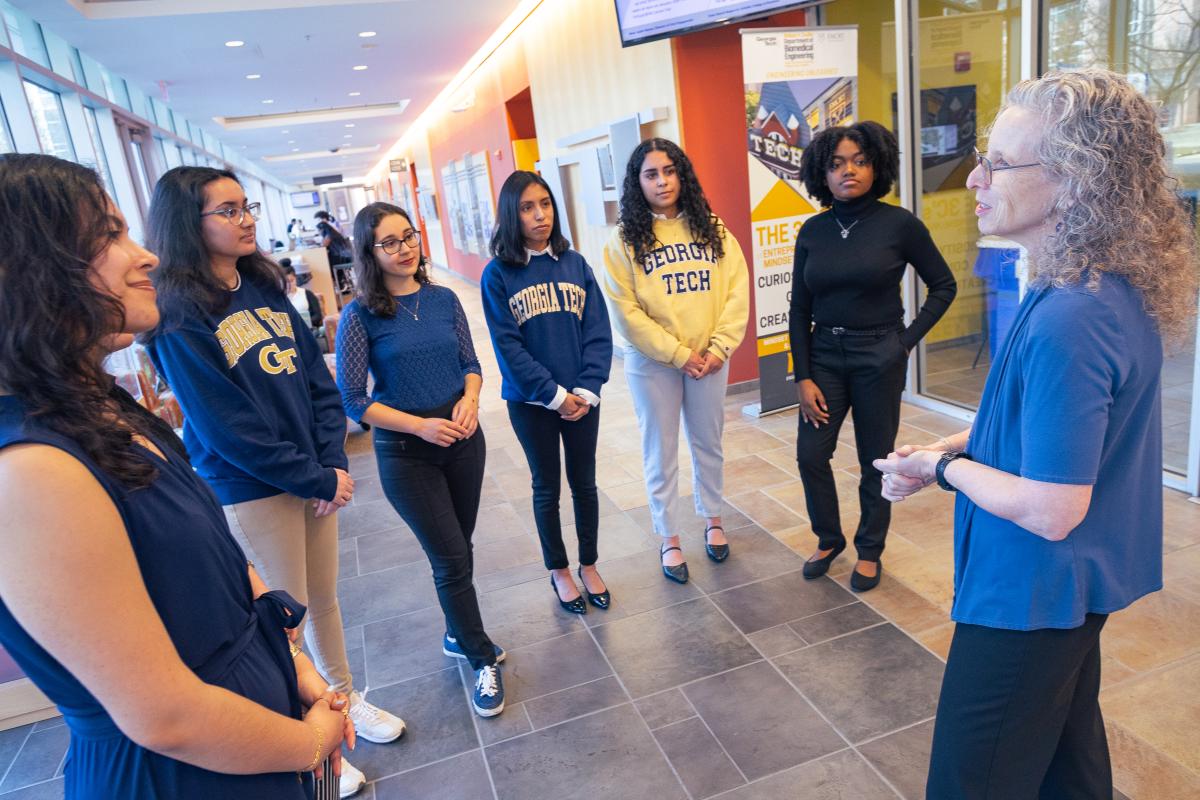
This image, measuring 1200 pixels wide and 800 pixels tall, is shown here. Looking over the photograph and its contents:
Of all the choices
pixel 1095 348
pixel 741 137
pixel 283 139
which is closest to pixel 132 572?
pixel 1095 348

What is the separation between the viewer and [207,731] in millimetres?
895

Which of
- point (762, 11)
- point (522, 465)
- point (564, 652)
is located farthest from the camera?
point (522, 465)

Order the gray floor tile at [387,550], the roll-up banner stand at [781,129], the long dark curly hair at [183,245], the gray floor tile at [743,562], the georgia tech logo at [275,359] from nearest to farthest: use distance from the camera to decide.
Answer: the long dark curly hair at [183,245]
the georgia tech logo at [275,359]
the gray floor tile at [743,562]
the gray floor tile at [387,550]
the roll-up banner stand at [781,129]

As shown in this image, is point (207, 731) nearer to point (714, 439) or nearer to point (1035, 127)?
point (1035, 127)

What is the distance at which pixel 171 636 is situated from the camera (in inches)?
37.6

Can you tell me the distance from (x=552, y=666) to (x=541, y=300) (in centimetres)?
132

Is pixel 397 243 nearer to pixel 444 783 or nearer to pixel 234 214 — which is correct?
pixel 234 214

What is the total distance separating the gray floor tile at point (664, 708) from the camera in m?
2.32

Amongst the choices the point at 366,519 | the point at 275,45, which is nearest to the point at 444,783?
the point at 366,519

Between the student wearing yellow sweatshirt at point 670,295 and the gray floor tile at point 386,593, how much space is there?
1178 millimetres

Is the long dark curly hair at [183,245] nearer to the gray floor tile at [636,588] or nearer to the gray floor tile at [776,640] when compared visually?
the gray floor tile at [636,588]

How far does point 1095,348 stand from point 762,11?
3.96 m

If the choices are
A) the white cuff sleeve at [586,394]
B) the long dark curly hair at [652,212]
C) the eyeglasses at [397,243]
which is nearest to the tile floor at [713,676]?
the white cuff sleeve at [586,394]

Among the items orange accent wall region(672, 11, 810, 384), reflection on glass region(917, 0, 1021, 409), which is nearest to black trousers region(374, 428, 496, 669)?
orange accent wall region(672, 11, 810, 384)
